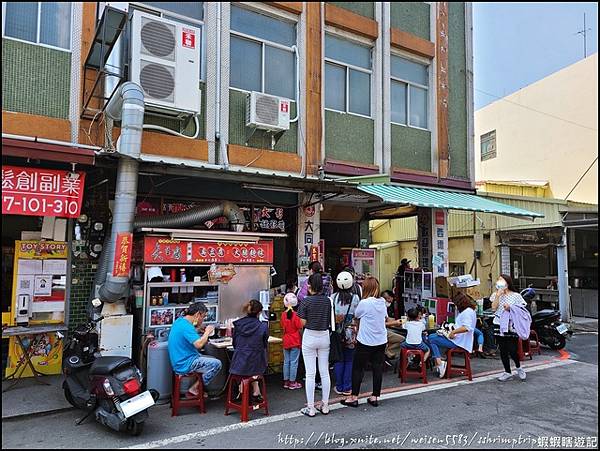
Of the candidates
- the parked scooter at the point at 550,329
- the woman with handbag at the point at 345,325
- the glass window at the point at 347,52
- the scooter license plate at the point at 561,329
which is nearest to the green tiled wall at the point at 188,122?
the glass window at the point at 347,52

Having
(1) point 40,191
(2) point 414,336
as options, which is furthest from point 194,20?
(2) point 414,336

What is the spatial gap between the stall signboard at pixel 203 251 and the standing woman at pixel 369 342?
2.36 metres

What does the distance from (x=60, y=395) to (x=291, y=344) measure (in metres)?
3.33

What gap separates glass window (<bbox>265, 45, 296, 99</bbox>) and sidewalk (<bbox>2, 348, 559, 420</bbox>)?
19.1 ft

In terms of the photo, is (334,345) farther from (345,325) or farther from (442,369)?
(442,369)

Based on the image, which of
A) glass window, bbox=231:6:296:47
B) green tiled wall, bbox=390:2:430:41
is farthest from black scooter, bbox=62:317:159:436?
green tiled wall, bbox=390:2:430:41

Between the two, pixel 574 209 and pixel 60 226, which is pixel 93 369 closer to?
pixel 60 226

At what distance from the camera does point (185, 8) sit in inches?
343

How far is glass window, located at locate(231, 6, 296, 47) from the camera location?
367 inches

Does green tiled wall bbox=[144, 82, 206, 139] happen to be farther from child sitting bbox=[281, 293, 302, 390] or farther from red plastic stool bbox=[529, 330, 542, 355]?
red plastic stool bbox=[529, 330, 542, 355]

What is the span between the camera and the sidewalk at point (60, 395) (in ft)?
19.1

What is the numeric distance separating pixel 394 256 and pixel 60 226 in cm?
1412

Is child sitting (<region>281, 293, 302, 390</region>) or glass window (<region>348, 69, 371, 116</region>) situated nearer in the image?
child sitting (<region>281, 293, 302, 390</region>)

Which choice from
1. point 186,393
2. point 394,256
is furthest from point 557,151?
point 186,393
